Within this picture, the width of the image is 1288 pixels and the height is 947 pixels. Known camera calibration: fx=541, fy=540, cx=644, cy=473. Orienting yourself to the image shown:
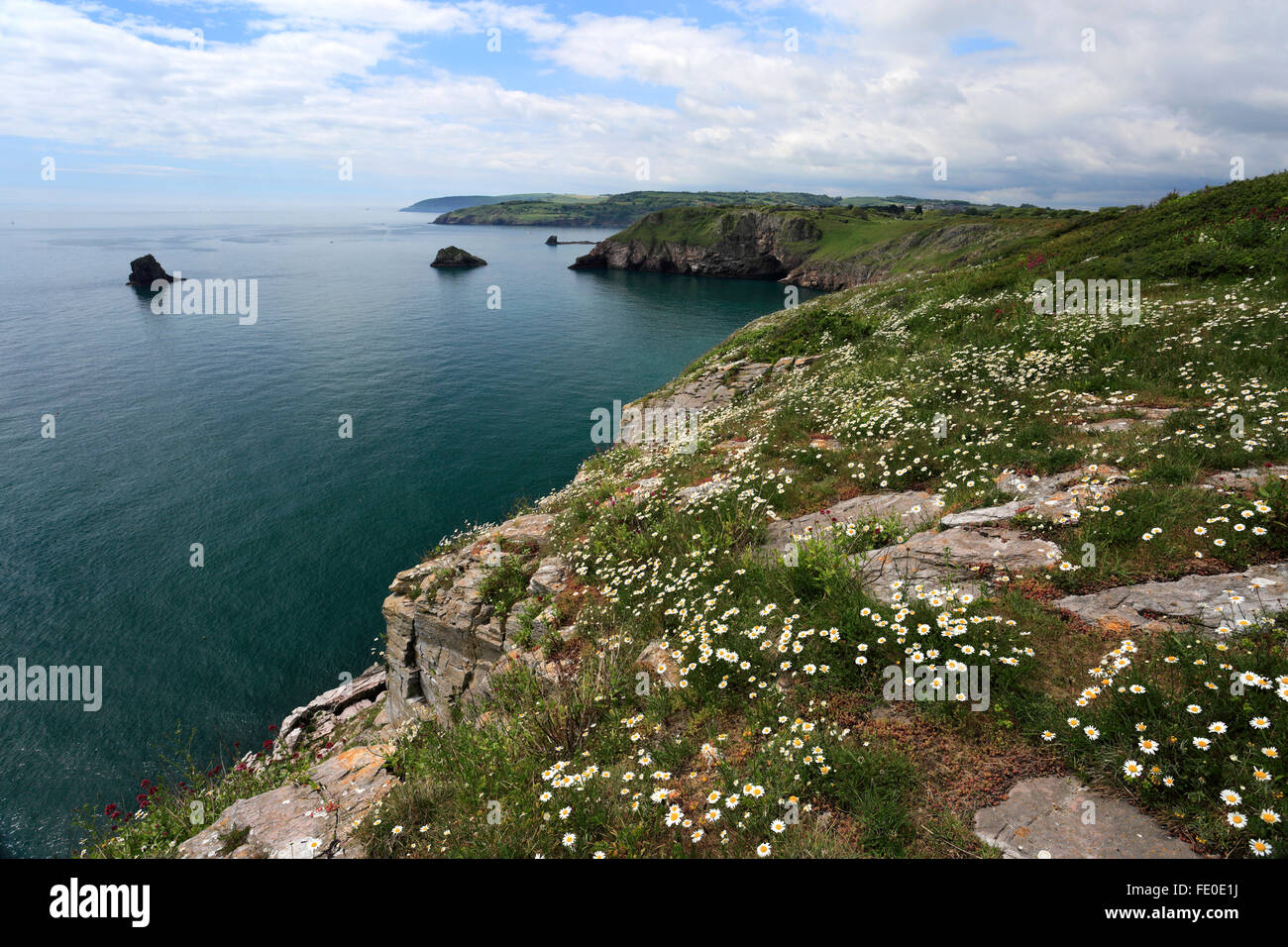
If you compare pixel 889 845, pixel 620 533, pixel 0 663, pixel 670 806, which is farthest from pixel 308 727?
pixel 889 845

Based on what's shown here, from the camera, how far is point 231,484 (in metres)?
35.0

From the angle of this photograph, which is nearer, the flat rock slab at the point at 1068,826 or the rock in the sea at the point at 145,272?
the flat rock slab at the point at 1068,826

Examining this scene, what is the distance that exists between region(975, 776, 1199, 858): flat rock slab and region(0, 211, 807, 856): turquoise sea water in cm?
2444

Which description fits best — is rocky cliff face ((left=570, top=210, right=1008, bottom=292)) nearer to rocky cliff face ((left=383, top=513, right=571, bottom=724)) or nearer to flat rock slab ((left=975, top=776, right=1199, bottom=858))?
A: rocky cliff face ((left=383, top=513, right=571, bottom=724))

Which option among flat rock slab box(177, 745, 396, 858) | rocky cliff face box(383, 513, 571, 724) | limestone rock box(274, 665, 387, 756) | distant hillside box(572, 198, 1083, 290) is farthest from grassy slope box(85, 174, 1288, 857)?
distant hillside box(572, 198, 1083, 290)

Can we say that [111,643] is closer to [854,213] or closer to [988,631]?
[988,631]

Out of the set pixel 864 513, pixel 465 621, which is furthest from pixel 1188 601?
pixel 465 621

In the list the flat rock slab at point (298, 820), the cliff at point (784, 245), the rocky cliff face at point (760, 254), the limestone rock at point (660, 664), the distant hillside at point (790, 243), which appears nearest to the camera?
the flat rock slab at point (298, 820)

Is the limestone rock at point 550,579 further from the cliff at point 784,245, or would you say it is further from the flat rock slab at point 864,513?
the cliff at point 784,245

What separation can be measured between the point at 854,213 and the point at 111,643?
182721 millimetres

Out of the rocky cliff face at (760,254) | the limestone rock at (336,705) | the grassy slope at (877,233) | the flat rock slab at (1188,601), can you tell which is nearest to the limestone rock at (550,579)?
the flat rock slab at (1188,601)

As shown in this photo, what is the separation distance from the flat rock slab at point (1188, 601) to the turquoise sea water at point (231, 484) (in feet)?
82.9

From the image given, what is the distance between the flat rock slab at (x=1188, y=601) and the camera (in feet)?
17.2
